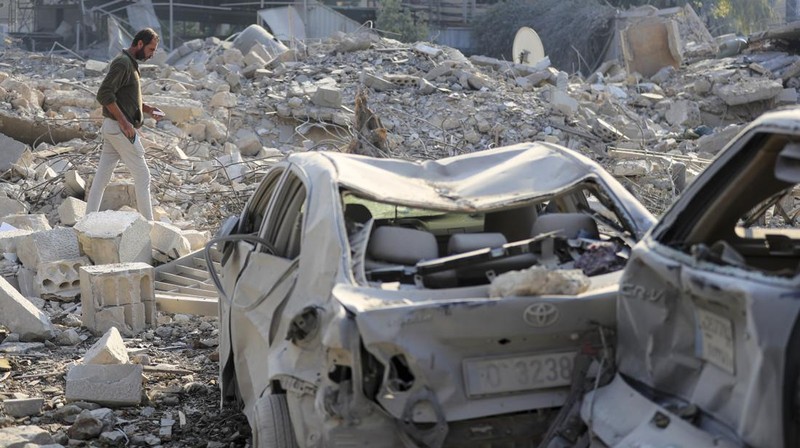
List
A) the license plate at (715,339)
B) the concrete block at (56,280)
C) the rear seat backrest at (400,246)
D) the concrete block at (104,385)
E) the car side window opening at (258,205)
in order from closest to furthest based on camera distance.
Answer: the license plate at (715,339)
the rear seat backrest at (400,246)
the car side window opening at (258,205)
the concrete block at (104,385)
the concrete block at (56,280)

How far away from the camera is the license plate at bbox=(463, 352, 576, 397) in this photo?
424 cm

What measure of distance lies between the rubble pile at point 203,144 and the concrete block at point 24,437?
0.7 inches

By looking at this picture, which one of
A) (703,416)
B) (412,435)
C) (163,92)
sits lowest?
(163,92)

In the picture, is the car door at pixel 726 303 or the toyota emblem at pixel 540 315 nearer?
the car door at pixel 726 303

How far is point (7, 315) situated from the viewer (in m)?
8.83

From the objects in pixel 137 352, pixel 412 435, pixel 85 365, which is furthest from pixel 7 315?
pixel 412 435

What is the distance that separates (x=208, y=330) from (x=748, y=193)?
620 cm

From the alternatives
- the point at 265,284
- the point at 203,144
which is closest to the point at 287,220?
the point at 265,284

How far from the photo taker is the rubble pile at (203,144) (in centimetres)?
758

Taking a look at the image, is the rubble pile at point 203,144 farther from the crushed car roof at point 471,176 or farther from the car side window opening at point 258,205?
the crushed car roof at point 471,176

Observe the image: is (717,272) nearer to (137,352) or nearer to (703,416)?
(703,416)

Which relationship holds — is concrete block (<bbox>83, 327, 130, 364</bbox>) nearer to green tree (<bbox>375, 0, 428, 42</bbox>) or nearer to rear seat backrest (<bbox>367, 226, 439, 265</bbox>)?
rear seat backrest (<bbox>367, 226, 439, 265</bbox>)

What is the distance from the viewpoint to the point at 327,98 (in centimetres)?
1994

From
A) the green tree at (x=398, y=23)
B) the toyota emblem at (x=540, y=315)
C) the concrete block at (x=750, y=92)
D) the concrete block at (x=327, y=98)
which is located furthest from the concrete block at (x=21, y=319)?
the green tree at (x=398, y=23)
